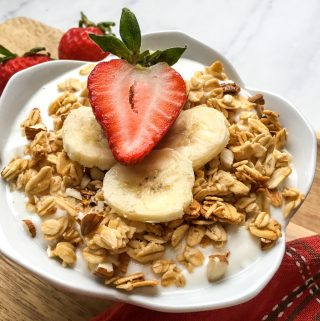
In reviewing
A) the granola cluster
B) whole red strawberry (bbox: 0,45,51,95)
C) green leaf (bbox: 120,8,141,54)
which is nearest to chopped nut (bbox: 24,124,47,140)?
the granola cluster

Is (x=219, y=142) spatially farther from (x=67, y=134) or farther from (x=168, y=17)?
(x=168, y=17)

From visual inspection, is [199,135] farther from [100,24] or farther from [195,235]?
[100,24]

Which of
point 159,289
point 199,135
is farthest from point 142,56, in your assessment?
point 159,289

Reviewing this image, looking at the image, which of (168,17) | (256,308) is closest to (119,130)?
(256,308)

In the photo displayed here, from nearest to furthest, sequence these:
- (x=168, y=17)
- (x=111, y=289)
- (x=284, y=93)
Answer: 1. (x=111, y=289)
2. (x=284, y=93)
3. (x=168, y=17)

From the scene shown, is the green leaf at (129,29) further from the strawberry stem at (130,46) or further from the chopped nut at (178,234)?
the chopped nut at (178,234)
